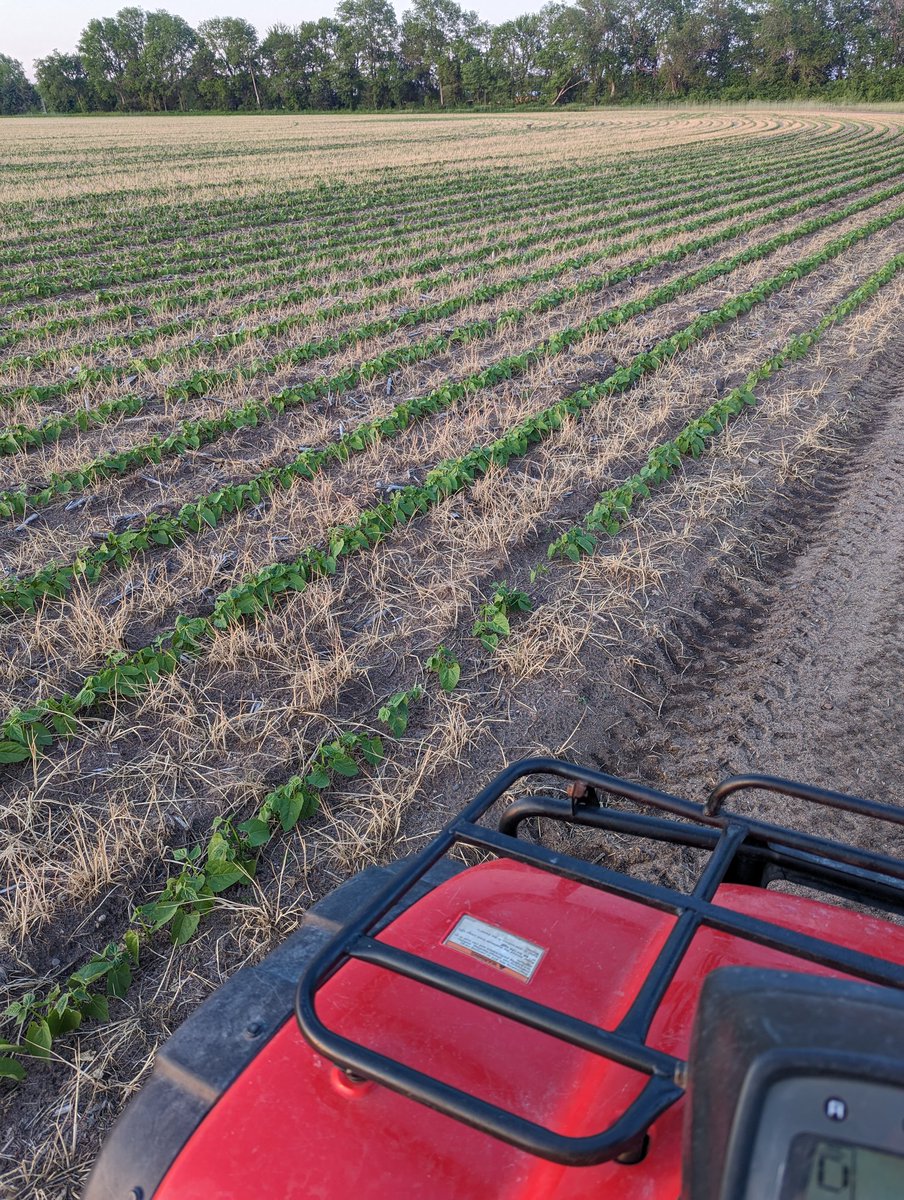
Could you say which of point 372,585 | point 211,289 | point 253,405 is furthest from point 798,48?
point 372,585

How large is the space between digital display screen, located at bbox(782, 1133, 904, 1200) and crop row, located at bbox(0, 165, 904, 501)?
478cm

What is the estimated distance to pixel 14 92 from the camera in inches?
3258

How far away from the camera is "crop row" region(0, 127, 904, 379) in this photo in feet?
28.7

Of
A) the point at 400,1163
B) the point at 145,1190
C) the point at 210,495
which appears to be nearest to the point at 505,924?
the point at 400,1163

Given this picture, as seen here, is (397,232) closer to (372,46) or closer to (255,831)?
(255,831)

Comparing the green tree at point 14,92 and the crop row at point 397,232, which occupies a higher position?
the green tree at point 14,92

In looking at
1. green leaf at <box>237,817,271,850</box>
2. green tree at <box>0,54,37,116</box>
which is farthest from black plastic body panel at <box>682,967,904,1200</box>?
green tree at <box>0,54,37,116</box>

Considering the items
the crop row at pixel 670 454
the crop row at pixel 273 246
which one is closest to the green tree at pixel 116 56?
the crop row at pixel 273 246

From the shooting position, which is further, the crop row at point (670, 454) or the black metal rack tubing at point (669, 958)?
Result: the crop row at point (670, 454)

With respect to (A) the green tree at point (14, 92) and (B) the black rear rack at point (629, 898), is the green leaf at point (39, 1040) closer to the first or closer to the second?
(B) the black rear rack at point (629, 898)

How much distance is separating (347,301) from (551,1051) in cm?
1099

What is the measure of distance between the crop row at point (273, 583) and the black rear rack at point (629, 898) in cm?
250

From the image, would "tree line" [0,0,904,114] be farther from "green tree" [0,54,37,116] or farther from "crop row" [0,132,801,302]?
"crop row" [0,132,801,302]

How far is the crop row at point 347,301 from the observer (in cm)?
873
